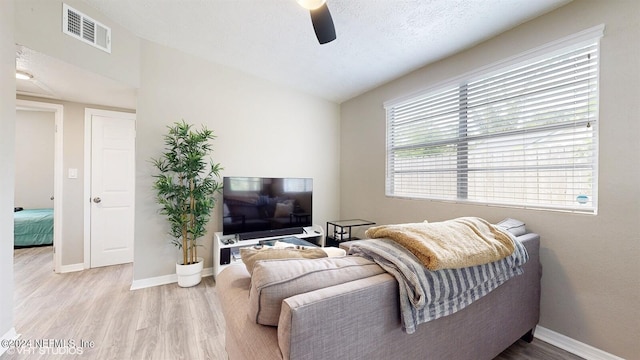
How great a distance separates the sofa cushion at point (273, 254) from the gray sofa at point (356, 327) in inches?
6.1

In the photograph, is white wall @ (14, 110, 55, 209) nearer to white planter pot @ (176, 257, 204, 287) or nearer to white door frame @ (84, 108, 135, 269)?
white door frame @ (84, 108, 135, 269)

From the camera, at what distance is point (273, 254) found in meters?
1.11

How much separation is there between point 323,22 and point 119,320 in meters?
2.79

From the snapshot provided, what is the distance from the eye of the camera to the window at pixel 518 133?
1.69 metres

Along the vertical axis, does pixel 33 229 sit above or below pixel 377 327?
below

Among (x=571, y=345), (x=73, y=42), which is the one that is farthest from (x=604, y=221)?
(x=73, y=42)

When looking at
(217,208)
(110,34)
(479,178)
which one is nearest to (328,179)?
(217,208)

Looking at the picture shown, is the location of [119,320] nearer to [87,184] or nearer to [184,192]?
[184,192]

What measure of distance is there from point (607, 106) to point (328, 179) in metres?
2.96

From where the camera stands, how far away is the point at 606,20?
158cm

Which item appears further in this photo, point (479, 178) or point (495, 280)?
point (479, 178)

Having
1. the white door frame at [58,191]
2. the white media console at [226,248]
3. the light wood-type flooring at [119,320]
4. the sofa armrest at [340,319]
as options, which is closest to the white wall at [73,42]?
the white door frame at [58,191]

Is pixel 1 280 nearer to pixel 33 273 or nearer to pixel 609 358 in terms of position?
pixel 33 273

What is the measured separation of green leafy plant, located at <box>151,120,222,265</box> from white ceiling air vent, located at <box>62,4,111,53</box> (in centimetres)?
91
